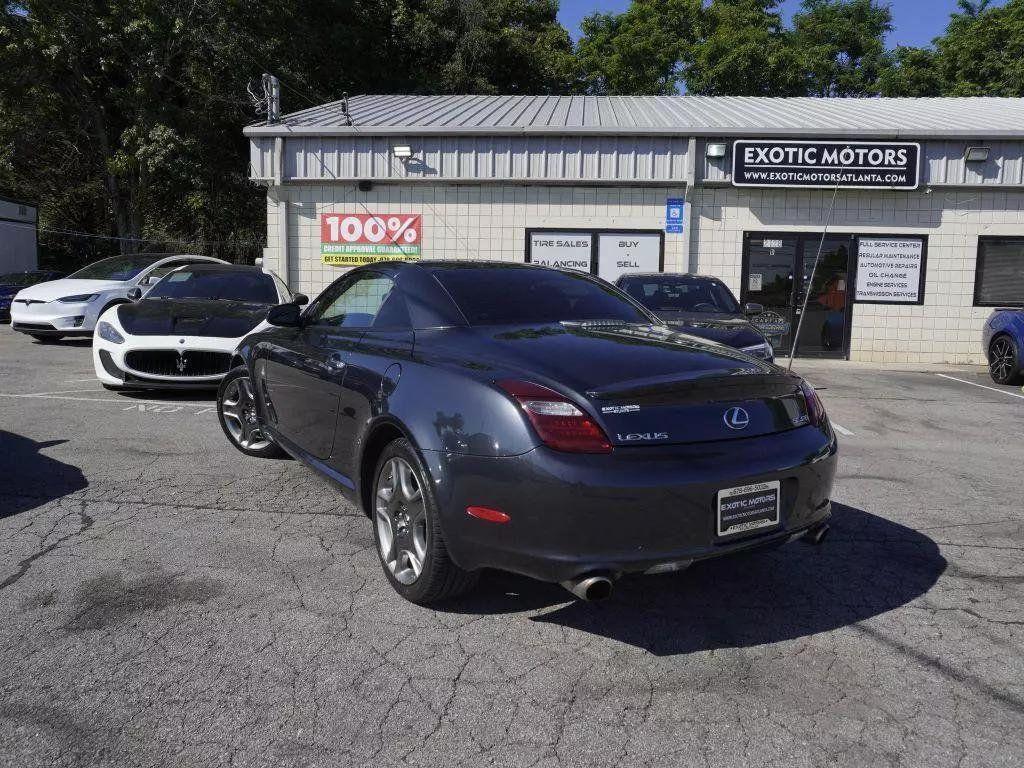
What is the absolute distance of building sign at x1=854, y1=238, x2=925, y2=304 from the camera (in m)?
14.4

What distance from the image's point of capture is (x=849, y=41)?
124ft

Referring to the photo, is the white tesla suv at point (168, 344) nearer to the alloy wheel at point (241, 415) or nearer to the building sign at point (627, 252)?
the alloy wheel at point (241, 415)

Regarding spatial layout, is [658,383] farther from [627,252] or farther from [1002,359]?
[627,252]

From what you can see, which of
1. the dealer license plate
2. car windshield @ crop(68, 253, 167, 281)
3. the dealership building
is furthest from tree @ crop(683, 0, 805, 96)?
the dealer license plate

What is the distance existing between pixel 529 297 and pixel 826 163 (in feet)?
38.8

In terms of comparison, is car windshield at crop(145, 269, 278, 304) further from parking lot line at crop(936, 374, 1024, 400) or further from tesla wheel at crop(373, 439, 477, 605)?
parking lot line at crop(936, 374, 1024, 400)

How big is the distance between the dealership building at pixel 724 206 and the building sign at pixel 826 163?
0.02 metres

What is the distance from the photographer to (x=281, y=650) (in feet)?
9.74

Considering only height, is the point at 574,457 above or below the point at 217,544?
above

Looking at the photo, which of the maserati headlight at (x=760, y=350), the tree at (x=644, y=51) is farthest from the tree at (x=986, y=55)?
the maserati headlight at (x=760, y=350)

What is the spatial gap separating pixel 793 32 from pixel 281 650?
41.9 metres

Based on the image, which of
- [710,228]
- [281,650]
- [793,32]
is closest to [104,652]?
[281,650]

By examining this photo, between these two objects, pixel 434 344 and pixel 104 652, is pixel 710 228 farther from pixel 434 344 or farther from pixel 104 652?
pixel 104 652

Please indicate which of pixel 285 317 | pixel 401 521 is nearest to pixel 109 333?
pixel 285 317
